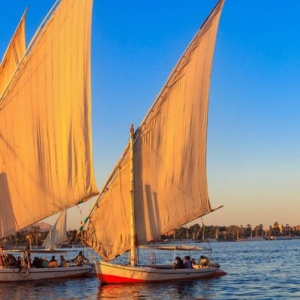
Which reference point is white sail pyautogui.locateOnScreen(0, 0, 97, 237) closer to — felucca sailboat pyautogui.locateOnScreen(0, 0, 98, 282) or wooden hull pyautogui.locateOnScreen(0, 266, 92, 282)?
felucca sailboat pyautogui.locateOnScreen(0, 0, 98, 282)

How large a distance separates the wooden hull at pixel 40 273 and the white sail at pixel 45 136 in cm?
283

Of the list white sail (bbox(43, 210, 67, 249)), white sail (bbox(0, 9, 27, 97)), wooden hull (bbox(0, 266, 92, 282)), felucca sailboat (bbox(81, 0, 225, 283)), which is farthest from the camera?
white sail (bbox(43, 210, 67, 249))

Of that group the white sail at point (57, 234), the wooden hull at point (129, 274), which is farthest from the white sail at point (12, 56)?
the white sail at point (57, 234)

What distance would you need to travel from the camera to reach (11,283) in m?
37.0

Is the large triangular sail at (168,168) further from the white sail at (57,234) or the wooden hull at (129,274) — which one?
the white sail at (57,234)

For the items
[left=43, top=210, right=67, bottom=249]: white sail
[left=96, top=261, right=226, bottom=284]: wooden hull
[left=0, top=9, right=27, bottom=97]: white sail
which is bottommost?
[left=96, top=261, right=226, bottom=284]: wooden hull

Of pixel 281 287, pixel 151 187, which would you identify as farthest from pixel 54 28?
pixel 281 287

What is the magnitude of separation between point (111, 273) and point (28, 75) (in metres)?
13.6

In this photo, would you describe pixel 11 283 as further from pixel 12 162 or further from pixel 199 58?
pixel 199 58

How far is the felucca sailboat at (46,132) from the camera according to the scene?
119ft

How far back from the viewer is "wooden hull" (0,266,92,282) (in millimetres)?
37188

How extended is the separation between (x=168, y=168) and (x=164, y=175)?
20.5 inches

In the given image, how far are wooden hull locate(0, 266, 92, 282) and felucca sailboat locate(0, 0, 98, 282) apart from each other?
0.22 ft

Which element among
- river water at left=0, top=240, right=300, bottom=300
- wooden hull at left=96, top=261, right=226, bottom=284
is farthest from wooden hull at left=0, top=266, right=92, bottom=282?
wooden hull at left=96, top=261, right=226, bottom=284
